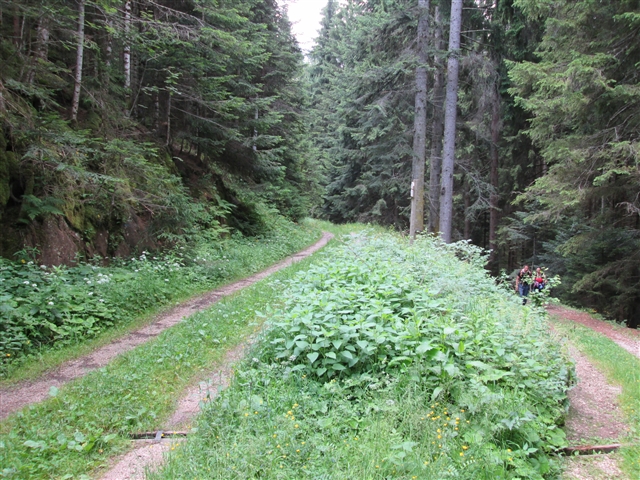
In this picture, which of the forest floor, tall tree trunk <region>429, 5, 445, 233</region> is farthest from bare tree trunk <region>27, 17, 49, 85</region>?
tall tree trunk <region>429, 5, 445, 233</region>

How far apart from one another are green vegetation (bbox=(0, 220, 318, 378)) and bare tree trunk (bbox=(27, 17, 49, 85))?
3.87 metres

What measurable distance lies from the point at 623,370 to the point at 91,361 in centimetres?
856

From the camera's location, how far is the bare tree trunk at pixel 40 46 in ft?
25.0

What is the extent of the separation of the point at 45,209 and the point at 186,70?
24.3 feet

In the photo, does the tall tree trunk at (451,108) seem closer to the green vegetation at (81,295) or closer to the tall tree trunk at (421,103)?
the tall tree trunk at (421,103)

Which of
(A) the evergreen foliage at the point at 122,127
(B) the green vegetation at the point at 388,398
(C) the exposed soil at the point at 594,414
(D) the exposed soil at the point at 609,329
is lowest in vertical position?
(D) the exposed soil at the point at 609,329

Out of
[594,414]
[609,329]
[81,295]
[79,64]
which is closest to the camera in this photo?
[594,414]

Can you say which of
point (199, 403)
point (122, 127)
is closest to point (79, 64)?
point (122, 127)

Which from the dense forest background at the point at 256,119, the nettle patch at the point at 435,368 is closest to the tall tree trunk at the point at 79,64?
the dense forest background at the point at 256,119

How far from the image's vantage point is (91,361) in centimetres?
560

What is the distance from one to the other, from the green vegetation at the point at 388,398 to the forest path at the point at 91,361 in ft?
7.77

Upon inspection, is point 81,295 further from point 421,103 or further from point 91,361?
point 421,103

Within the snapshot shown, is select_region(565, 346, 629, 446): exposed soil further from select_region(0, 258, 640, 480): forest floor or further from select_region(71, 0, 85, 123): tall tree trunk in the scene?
select_region(71, 0, 85, 123): tall tree trunk

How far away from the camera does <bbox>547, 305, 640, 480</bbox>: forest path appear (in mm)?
3721
